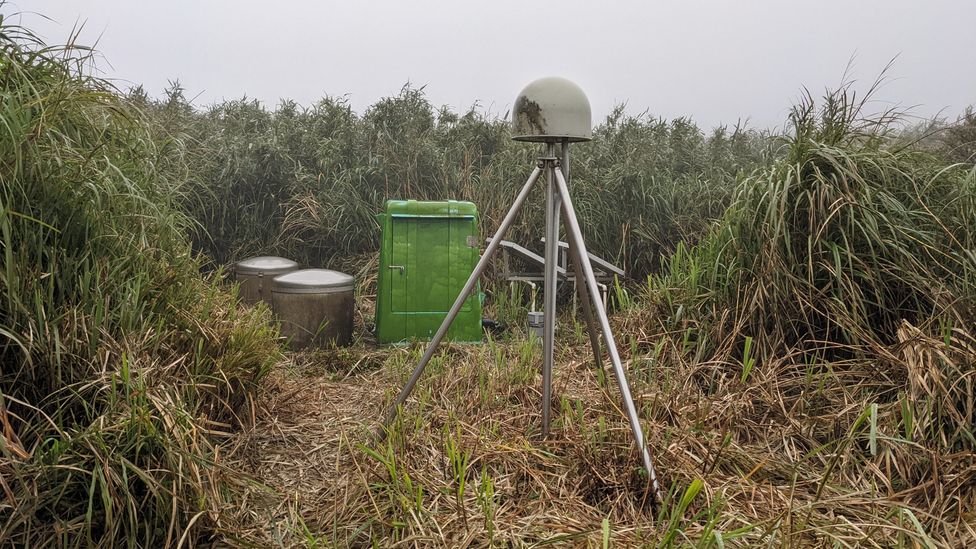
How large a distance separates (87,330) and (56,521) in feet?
2.29

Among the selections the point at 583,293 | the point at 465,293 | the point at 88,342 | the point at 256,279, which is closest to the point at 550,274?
the point at 583,293

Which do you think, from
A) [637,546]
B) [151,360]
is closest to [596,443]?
[637,546]

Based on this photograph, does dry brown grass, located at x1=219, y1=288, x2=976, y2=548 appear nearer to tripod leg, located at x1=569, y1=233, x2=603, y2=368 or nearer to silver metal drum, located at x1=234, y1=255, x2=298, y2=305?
tripod leg, located at x1=569, y1=233, x2=603, y2=368

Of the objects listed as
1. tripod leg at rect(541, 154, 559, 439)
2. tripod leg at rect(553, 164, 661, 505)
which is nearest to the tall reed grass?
tripod leg at rect(541, 154, 559, 439)

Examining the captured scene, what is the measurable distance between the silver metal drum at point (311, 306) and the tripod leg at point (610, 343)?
3194mm

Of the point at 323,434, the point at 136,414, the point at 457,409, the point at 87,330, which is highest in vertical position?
the point at 87,330

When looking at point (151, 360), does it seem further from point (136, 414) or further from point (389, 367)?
point (389, 367)

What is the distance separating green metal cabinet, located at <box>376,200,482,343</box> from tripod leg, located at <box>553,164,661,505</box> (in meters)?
3.09

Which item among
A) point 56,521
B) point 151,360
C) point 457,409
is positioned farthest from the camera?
point 457,409

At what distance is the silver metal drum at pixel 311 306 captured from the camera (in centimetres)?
568

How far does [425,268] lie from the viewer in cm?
604

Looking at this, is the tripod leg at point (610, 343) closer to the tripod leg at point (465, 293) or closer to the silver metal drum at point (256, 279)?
the tripod leg at point (465, 293)

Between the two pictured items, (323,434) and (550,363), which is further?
(323,434)

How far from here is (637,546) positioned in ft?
7.40
